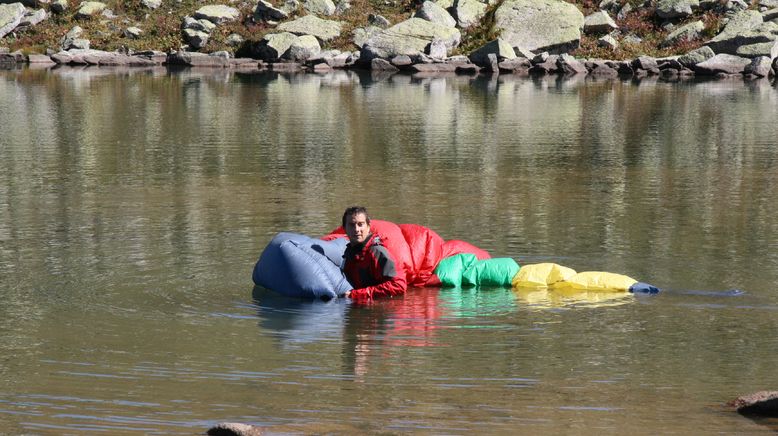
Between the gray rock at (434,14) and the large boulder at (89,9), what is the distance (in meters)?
17.0

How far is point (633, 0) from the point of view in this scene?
63.7 meters

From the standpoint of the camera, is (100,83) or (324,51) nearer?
(100,83)

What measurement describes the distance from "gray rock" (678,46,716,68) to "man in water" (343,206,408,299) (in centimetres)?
4601

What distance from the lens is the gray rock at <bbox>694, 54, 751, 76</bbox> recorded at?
2165 inches

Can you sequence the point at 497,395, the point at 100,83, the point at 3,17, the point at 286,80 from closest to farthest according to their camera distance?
the point at 497,395, the point at 100,83, the point at 286,80, the point at 3,17

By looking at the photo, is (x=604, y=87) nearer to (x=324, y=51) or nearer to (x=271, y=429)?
(x=324, y=51)

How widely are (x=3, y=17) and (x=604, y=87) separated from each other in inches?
1307

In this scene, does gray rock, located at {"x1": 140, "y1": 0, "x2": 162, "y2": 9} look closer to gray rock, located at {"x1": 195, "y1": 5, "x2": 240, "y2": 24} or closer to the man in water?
gray rock, located at {"x1": 195, "y1": 5, "x2": 240, "y2": 24}

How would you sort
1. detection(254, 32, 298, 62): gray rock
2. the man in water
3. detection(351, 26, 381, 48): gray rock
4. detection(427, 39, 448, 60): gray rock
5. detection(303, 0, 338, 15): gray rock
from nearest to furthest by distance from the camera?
the man in water
detection(427, 39, 448, 60): gray rock
detection(254, 32, 298, 62): gray rock
detection(351, 26, 381, 48): gray rock
detection(303, 0, 338, 15): gray rock

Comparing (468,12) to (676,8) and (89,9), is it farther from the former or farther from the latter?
(89,9)

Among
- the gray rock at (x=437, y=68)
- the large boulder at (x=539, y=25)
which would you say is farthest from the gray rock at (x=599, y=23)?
the gray rock at (x=437, y=68)

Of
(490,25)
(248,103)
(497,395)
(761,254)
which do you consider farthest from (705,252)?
(490,25)

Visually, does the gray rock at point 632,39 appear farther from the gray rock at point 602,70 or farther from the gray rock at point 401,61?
the gray rock at point 401,61

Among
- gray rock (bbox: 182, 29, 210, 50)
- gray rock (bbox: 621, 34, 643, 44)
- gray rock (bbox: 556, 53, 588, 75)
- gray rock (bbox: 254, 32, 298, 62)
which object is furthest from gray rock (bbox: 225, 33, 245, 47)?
gray rock (bbox: 621, 34, 643, 44)
